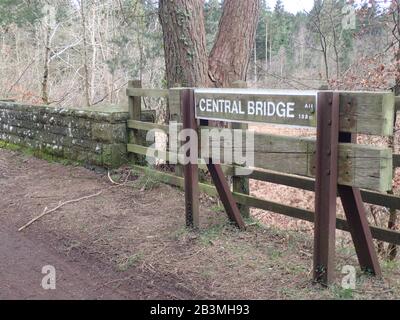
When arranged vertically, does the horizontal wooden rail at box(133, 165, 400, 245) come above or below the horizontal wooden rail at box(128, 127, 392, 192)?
below

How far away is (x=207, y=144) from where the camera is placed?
16.5 ft

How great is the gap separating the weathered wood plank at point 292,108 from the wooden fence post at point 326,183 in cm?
9

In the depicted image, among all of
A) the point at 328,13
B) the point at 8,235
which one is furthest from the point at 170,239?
the point at 328,13

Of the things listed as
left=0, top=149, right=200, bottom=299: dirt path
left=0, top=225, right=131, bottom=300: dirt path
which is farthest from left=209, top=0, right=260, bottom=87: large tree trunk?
left=0, top=225, right=131, bottom=300: dirt path

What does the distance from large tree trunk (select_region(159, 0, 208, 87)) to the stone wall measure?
1159 mm

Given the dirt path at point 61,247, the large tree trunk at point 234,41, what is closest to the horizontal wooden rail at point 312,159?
the dirt path at point 61,247

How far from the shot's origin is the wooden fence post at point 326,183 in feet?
12.1

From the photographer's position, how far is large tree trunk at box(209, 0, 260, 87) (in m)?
7.92

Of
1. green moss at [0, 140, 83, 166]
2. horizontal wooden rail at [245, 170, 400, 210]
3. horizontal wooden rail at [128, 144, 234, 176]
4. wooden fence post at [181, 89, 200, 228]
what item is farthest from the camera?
green moss at [0, 140, 83, 166]

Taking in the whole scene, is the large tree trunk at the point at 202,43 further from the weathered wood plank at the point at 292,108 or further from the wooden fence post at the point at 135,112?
the weathered wood plank at the point at 292,108

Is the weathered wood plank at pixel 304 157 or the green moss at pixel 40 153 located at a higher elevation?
the weathered wood plank at pixel 304 157

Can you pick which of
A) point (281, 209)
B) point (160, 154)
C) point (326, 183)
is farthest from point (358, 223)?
point (160, 154)

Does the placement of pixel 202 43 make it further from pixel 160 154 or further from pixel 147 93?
pixel 160 154

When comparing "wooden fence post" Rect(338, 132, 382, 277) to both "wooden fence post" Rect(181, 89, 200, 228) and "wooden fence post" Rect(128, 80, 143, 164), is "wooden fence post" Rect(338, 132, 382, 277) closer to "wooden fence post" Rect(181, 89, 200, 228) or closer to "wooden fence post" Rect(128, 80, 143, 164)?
"wooden fence post" Rect(181, 89, 200, 228)
